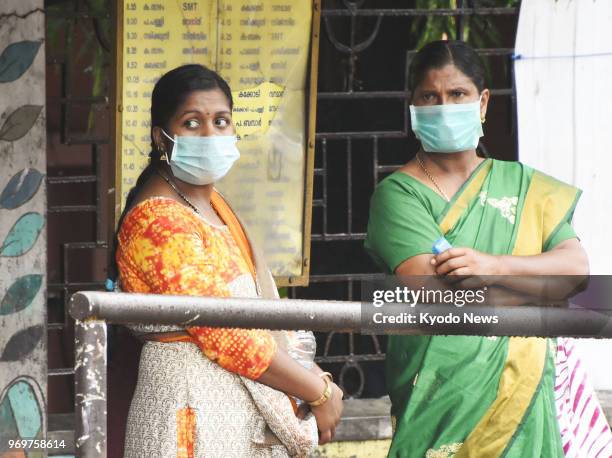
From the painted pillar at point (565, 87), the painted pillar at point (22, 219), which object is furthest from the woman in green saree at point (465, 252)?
the painted pillar at point (22, 219)

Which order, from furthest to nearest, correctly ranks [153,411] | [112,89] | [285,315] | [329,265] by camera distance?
[329,265] → [112,89] → [153,411] → [285,315]

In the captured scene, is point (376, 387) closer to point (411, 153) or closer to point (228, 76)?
point (411, 153)

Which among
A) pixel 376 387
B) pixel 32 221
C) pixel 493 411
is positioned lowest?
pixel 376 387

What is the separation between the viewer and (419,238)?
12.4 feet

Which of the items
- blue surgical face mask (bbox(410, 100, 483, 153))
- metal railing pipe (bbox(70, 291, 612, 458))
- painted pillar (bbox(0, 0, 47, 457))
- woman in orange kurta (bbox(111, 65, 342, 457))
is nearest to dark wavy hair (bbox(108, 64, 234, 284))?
woman in orange kurta (bbox(111, 65, 342, 457))

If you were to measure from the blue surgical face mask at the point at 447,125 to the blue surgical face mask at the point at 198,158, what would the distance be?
2.17ft

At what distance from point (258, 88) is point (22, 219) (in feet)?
3.22

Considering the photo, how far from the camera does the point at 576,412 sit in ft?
12.9

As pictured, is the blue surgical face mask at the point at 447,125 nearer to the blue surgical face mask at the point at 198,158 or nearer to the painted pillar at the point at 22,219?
the blue surgical face mask at the point at 198,158

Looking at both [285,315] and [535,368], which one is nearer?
[285,315]

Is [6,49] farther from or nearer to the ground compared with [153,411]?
farther from the ground

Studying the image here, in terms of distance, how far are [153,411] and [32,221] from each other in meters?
1.46

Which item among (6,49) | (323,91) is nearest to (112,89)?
(6,49)

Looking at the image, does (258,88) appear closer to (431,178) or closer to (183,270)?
(431,178)
